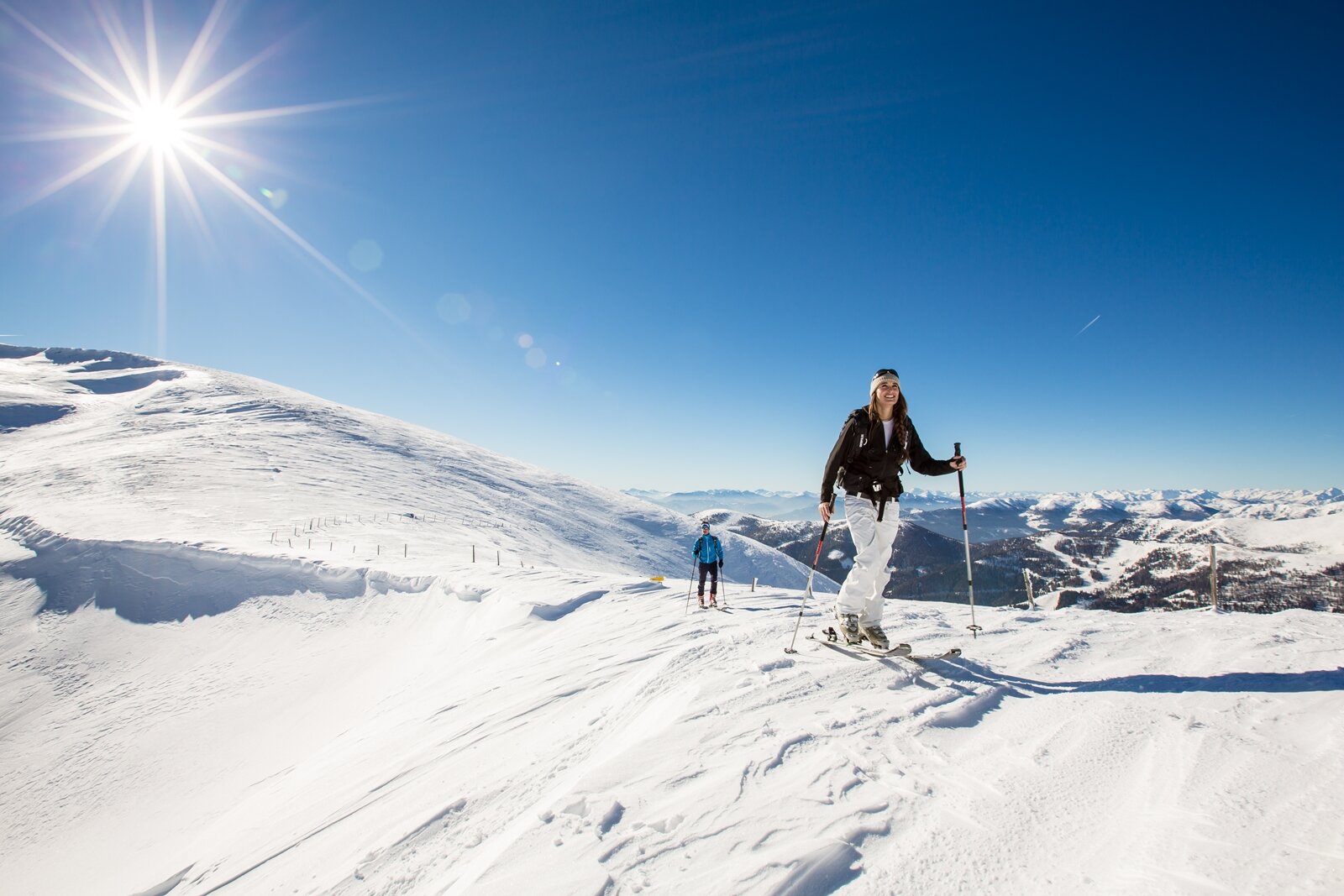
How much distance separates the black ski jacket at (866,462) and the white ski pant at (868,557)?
0.45 ft

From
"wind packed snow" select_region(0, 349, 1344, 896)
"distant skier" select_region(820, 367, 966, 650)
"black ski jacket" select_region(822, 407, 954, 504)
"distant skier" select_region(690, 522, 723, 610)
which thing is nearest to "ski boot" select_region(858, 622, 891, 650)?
"distant skier" select_region(820, 367, 966, 650)

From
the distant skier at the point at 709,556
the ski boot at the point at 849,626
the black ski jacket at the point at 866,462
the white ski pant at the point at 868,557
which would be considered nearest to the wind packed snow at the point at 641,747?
the ski boot at the point at 849,626

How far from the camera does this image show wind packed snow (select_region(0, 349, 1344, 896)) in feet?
7.88

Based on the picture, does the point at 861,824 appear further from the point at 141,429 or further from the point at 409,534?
the point at 141,429

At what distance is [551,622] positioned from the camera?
34.8ft

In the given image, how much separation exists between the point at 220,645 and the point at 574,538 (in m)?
46.2

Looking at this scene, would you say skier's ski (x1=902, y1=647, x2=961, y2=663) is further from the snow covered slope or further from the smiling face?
the snow covered slope

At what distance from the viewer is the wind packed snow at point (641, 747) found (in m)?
2.40

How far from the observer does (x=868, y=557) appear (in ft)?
17.9

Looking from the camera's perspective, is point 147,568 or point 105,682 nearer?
point 105,682

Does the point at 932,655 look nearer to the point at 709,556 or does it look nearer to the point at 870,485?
the point at 870,485

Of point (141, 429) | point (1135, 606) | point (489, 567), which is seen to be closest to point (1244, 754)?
point (489, 567)

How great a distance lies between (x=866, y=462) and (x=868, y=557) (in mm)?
1012

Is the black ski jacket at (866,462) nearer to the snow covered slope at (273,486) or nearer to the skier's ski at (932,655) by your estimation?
the skier's ski at (932,655)
